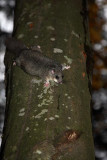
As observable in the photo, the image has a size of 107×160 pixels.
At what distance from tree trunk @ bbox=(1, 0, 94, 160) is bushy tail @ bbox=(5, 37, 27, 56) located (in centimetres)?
6

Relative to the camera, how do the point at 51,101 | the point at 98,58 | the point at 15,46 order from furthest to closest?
the point at 98,58 < the point at 15,46 < the point at 51,101

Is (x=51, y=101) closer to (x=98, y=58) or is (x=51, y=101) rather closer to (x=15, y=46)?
(x=15, y=46)

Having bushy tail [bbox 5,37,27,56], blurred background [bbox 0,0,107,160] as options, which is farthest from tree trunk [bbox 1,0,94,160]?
blurred background [bbox 0,0,107,160]

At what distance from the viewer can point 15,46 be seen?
2.42m

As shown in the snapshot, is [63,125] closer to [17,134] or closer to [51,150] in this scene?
[51,150]

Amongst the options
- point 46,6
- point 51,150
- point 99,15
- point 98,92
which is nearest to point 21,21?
point 46,6

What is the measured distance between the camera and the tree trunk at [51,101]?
151cm

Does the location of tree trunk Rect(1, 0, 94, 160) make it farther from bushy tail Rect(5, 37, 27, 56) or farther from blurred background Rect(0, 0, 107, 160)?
blurred background Rect(0, 0, 107, 160)

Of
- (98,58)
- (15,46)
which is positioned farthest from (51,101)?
(98,58)

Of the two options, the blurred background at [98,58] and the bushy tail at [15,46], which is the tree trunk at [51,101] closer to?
the bushy tail at [15,46]

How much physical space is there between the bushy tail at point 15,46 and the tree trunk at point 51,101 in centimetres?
6

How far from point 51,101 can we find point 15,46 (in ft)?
3.18

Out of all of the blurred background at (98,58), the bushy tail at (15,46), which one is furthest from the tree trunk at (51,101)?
the blurred background at (98,58)

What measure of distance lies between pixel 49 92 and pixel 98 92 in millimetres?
4043
